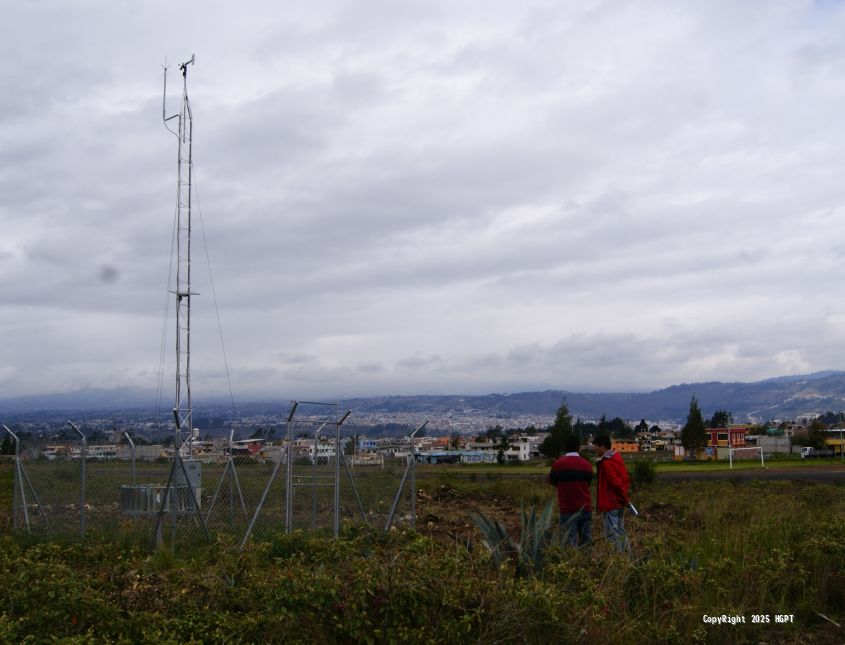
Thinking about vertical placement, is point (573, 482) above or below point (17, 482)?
above

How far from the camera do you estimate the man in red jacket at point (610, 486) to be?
10469 millimetres

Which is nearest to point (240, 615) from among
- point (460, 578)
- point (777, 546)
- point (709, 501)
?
point (460, 578)

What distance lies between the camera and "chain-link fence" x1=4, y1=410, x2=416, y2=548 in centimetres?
1222

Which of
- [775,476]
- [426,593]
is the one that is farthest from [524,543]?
[775,476]

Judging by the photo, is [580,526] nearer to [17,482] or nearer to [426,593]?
[426,593]

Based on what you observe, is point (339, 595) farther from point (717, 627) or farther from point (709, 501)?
point (709, 501)

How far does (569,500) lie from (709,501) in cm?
656

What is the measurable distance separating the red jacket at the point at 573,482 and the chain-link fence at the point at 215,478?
2.82m

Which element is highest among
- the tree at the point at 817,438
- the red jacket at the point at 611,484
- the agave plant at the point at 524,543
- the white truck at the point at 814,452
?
the red jacket at the point at 611,484

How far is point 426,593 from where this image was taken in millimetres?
6027

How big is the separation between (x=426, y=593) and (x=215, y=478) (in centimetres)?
1149

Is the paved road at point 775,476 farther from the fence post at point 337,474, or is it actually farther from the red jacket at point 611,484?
the fence post at point 337,474

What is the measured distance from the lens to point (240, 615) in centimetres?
661

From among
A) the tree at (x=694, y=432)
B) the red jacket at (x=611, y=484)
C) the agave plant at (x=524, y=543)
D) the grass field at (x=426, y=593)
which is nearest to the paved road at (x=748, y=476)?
the red jacket at (x=611, y=484)
